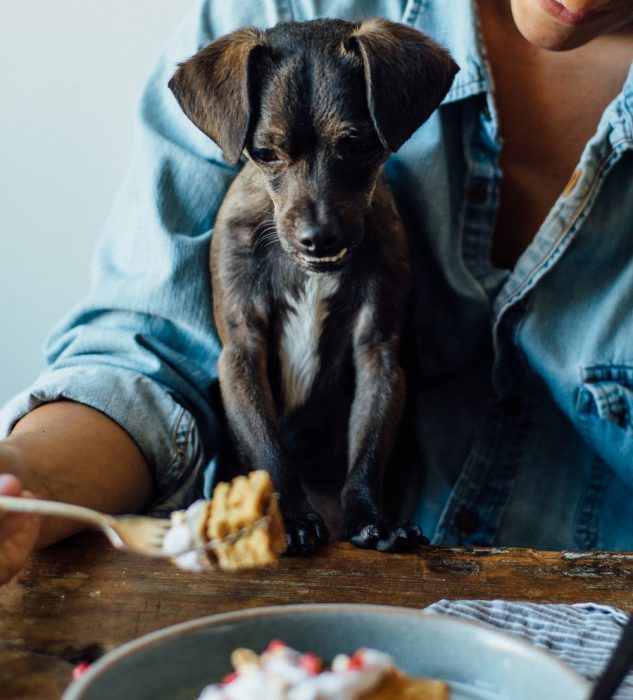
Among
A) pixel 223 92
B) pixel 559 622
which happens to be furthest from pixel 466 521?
pixel 223 92

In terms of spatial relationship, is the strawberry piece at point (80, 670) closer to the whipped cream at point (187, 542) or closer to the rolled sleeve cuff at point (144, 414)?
the whipped cream at point (187, 542)

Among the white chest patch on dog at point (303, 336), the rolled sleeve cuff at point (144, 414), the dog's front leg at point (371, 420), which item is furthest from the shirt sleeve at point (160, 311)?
the dog's front leg at point (371, 420)

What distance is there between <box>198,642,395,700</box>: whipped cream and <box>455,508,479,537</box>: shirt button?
869mm

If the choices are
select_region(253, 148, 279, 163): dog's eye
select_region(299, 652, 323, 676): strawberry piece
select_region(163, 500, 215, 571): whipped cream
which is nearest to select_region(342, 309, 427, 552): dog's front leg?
select_region(253, 148, 279, 163): dog's eye

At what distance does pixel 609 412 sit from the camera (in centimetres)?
134

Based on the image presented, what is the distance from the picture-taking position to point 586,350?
138 centimetres

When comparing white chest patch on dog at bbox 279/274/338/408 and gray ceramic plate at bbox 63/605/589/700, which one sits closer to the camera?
gray ceramic plate at bbox 63/605/589/700

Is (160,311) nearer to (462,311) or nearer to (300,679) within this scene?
(462,311)

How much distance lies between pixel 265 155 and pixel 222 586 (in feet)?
1.95

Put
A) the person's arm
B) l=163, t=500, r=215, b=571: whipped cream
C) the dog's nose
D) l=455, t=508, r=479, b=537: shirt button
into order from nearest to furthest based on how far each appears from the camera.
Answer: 1. l=163, t=500, r=215, b=571: whipped cream
2. the person's arm
3. the dog's nose
4. l=455, t=508, r=479, b=537: shirt button

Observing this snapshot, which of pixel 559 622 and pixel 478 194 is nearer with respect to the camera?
pixel 559 622

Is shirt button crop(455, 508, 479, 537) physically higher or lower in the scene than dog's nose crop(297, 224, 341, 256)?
lower

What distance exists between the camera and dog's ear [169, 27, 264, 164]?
3.91ft

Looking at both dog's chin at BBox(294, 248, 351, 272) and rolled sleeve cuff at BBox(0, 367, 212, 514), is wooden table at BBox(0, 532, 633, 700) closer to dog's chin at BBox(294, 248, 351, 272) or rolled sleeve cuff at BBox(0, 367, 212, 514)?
rolled sleeve cuff at BBox(0, 367, 212, 514)
